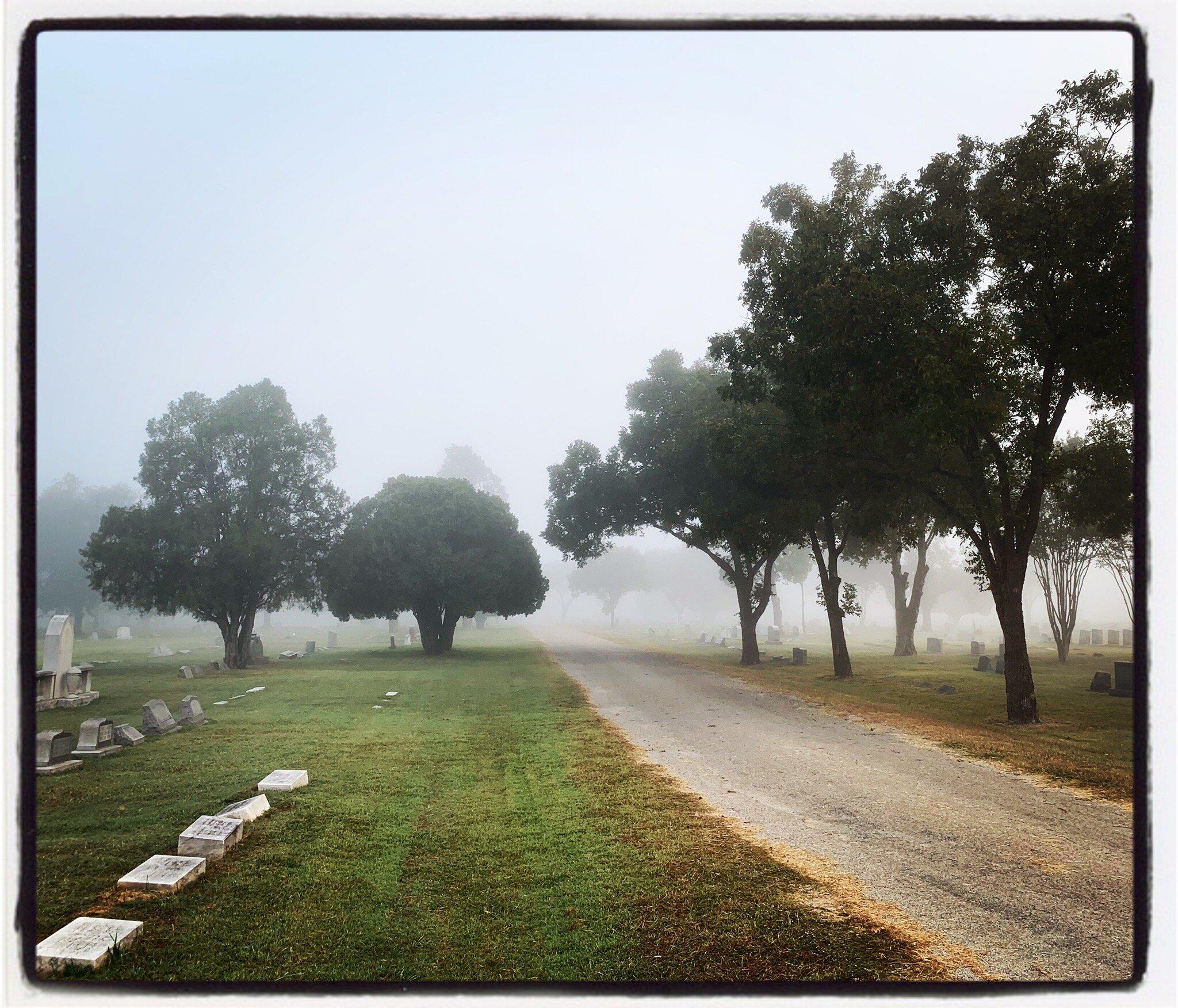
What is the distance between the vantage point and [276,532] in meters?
19.4

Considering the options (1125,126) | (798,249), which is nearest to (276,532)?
(798,249)

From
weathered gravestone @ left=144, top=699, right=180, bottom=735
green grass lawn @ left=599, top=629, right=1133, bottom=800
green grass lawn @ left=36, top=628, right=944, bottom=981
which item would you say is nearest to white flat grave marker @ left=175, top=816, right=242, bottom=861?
green grass lawn @ left=36, top=628, right=944, bottom=981

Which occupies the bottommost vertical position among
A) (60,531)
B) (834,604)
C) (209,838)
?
(209,838)

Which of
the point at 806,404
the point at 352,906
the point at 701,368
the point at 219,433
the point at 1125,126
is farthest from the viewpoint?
the point at 701,368

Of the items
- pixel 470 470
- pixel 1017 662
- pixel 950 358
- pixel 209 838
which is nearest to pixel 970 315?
pixel 950 358

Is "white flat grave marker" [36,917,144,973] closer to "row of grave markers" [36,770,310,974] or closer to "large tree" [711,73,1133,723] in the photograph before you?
"row of grave markers" [36,770,310,974]

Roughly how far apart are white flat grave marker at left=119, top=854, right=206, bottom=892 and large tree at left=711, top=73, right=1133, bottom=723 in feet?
27.5

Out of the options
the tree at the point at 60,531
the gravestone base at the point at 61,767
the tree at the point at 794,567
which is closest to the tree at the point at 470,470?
the tree at the point at 60,531

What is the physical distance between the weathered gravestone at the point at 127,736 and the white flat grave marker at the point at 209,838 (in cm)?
559

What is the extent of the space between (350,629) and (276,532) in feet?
51.9

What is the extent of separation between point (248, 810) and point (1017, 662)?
36.6 ft

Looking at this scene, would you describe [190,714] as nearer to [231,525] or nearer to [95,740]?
[95,740]

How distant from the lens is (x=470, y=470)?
14023mm

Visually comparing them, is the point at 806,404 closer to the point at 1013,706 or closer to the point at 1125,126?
the point at 1013,706
